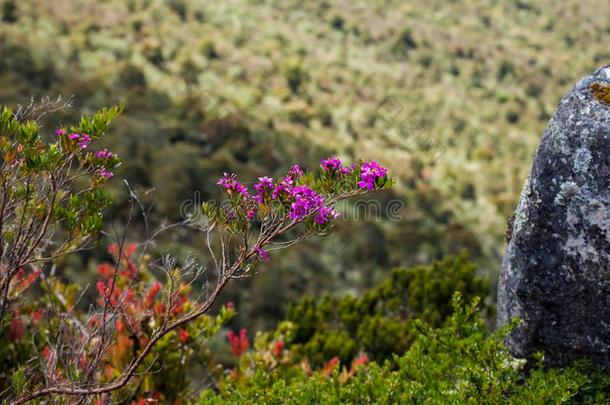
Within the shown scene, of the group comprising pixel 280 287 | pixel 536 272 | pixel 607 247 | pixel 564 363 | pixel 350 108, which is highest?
pixel 607 247

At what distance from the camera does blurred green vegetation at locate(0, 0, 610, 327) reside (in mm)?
16342

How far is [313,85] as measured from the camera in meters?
29.7

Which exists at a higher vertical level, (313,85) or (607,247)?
(607,247)

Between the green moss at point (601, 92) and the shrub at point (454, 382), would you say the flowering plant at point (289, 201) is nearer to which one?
the shrub at point (454, 382)

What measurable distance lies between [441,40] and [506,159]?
1376 cm

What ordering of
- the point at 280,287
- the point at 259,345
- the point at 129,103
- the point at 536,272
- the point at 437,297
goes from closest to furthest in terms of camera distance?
the point at 536,272
the point at 259,345
the point at 437,297
the point at 280,287
the point at 129,103

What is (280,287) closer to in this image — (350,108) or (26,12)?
(350,108)

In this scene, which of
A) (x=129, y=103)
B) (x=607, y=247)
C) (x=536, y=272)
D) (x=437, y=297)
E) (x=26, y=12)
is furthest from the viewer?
(x=26, y=12)

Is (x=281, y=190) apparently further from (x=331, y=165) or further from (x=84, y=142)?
(x=84, y=142)

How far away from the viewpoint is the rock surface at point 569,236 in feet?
9.56

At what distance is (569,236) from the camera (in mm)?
3014

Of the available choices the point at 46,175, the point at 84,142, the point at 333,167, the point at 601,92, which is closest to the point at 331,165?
the point at 333,167

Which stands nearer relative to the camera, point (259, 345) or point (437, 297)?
point (259, 345)

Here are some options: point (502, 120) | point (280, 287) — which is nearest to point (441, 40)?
point (502, 120)
